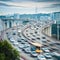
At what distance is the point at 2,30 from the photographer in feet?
11.1

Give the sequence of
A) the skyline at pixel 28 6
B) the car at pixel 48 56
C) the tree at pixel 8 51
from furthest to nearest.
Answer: the skyline at pixel 28 6
the car at pixel 48 56
the tree at pixel 8 51

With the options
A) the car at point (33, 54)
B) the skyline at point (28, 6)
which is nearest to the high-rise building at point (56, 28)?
the skyline at point (28, 6)

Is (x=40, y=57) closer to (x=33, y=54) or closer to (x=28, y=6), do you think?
(x=33, y=54)

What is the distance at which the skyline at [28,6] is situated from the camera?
10.9ft

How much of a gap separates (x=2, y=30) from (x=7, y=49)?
1.44 feet

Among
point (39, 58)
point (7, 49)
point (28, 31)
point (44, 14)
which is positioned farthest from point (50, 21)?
point (7, 49)

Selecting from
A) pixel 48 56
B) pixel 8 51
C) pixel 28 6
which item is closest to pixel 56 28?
pixel 48 56

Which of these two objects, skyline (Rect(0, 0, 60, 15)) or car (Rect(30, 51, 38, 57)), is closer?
car (Rect(30, 51, 38, 57))

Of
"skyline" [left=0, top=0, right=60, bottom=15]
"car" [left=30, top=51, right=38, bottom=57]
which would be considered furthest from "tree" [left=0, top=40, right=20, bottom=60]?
"skyline" [left=0, top=0, right=60, bottom=15]

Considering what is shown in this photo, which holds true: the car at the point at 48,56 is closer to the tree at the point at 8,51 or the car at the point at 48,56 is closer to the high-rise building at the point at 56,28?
the high-rise building at the point at 56,28

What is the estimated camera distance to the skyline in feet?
10.9

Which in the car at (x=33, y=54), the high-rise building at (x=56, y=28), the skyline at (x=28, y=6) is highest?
the skyline at (x=28, y=6)

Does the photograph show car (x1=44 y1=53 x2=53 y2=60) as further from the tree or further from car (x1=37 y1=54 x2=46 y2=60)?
the tree

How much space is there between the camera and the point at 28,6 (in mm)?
3344
